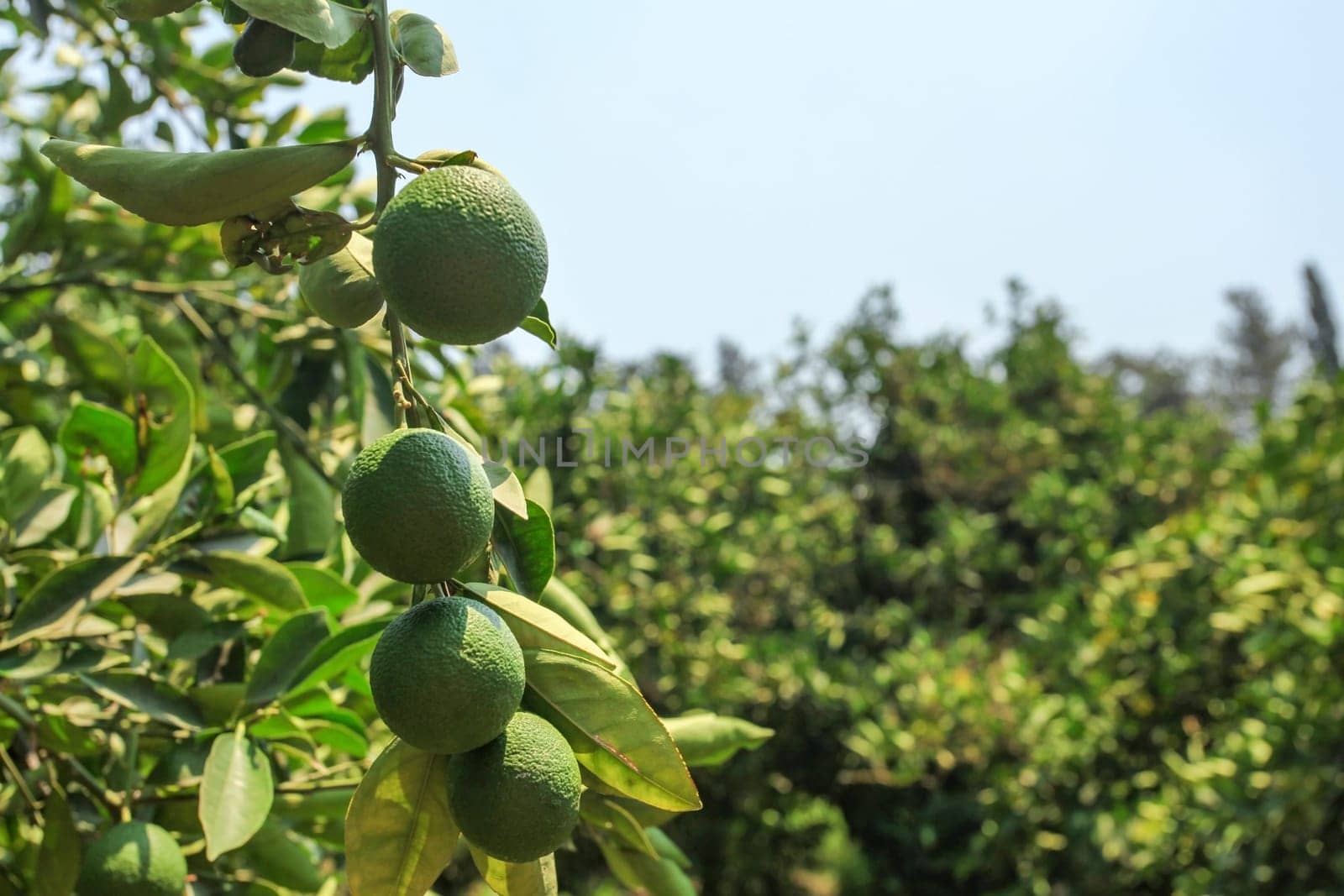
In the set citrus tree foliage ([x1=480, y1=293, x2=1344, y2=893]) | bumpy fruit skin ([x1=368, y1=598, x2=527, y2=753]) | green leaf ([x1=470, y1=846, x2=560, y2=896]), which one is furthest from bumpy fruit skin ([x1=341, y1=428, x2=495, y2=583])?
citrus tree foliage ([x1=480, y1=293, x2=1344, y2=893])

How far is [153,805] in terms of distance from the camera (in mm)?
1196

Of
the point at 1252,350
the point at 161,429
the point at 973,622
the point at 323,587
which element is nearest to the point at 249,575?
the point at 323,587

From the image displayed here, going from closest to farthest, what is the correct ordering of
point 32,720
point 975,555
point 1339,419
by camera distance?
point 32,720
point 1339,419
point 975,555

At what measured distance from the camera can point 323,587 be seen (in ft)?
4.23

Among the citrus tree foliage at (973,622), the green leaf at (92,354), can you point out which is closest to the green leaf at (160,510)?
the green leaf at (92,354)

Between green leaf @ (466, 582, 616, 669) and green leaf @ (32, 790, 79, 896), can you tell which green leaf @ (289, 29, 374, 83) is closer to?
green leaf @ (466, 582, 616, 669)

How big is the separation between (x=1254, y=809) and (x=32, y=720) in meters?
3.00

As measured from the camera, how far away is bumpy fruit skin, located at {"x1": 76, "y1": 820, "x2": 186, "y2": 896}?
1.01m

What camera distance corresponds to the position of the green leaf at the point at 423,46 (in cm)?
77

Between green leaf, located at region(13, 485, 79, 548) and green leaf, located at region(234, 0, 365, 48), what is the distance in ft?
2.88

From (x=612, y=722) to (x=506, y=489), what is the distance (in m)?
0.17

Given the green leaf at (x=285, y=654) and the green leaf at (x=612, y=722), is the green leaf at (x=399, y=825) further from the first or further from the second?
the green leaf at (x=285, y=654)

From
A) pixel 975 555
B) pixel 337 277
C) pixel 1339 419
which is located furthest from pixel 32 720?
pixel 975 555

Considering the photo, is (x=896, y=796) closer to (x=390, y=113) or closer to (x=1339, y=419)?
(x=1339, y=419)
